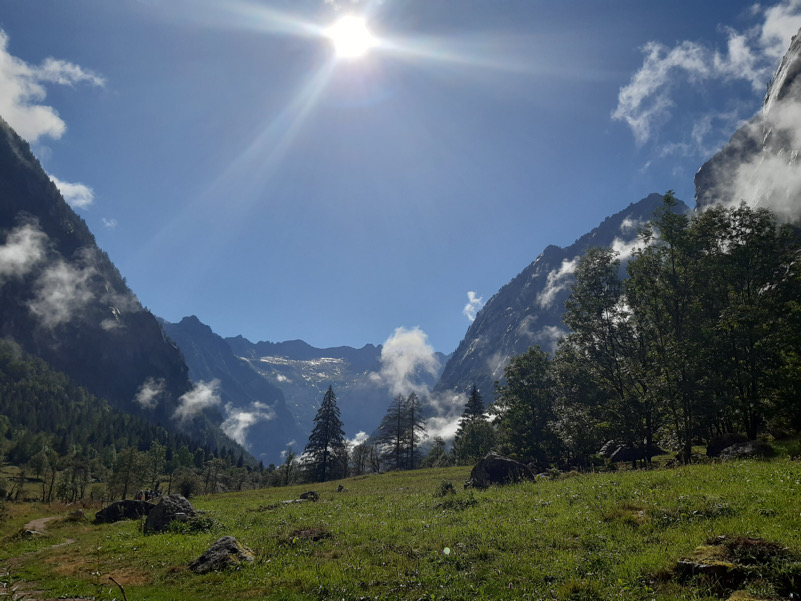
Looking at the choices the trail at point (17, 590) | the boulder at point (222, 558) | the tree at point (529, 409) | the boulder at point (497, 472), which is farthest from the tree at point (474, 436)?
the trail at point (17, 590)

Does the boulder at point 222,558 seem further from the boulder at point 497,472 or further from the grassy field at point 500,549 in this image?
the boulder at point 497,472

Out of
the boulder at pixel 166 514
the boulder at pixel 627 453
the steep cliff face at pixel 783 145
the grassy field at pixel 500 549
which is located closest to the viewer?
the grassy field at pixel 500 549

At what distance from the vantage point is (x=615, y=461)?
1668 inches

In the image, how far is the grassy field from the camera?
11867 millimetres

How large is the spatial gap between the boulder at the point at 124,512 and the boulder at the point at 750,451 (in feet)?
153

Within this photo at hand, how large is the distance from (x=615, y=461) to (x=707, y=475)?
24.3m

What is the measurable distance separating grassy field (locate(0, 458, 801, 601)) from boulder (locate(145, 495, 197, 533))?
2.57 m

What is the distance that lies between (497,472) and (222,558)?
75.7 ft

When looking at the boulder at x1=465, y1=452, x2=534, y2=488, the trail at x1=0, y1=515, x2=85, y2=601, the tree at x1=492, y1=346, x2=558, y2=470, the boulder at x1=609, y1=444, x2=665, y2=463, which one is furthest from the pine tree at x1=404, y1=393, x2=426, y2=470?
the trail at x1=0, y1=515, x2=85, y2=601

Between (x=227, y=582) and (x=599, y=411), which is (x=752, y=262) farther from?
(x=227, y=582)

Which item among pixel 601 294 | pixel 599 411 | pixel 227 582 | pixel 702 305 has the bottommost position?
pixel 227 582

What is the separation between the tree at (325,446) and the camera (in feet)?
291

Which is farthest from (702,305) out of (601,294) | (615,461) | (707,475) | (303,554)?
(303,554)

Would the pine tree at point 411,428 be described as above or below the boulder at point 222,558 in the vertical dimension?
above
